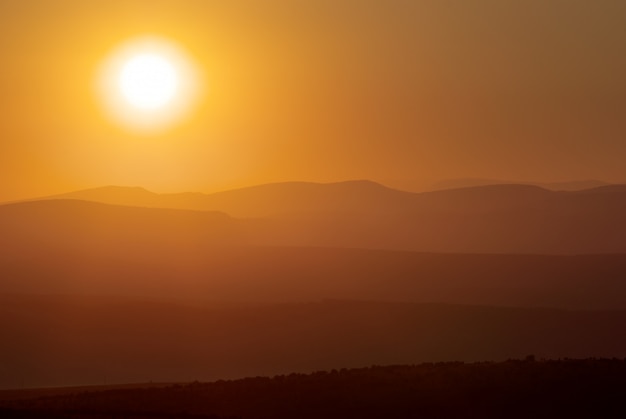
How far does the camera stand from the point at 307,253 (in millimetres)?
131500

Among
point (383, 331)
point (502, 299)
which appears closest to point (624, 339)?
point (383, 331)

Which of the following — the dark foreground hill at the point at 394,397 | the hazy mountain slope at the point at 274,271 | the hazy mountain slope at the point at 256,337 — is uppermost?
the hazy mountain slope at the point at 274,271

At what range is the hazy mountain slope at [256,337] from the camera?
5838cm

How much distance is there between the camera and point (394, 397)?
2534 cm

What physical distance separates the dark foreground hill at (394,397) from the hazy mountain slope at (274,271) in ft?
190

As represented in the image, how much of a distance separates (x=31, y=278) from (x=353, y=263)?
3411 cm

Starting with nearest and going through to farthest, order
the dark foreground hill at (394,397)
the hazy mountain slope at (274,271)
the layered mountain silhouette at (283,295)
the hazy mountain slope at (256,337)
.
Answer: the dark foreground hill at (394,397)
the hazy mountain slope at (256,337)
the layered mountain silhouette at (283,295)
the hazy mountain slope at (274,271)

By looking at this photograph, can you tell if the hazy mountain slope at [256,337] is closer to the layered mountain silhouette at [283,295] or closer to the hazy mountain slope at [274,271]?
the layered mountain silhouette at [283,295]

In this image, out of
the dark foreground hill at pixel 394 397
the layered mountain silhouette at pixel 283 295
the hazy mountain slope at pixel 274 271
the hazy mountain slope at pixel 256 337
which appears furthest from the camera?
the hazy mountain slope at pixel 274 271

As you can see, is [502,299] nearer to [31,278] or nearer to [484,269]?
[484,269]

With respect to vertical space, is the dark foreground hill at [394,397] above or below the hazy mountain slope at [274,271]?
below

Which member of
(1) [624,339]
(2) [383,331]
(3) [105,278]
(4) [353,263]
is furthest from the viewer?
(4) [353,263]

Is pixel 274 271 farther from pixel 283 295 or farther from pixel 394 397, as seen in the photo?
pixel 394 397

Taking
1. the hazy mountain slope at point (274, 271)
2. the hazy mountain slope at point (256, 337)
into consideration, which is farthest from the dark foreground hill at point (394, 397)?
the hazy mountain slope at point (274, 271)
